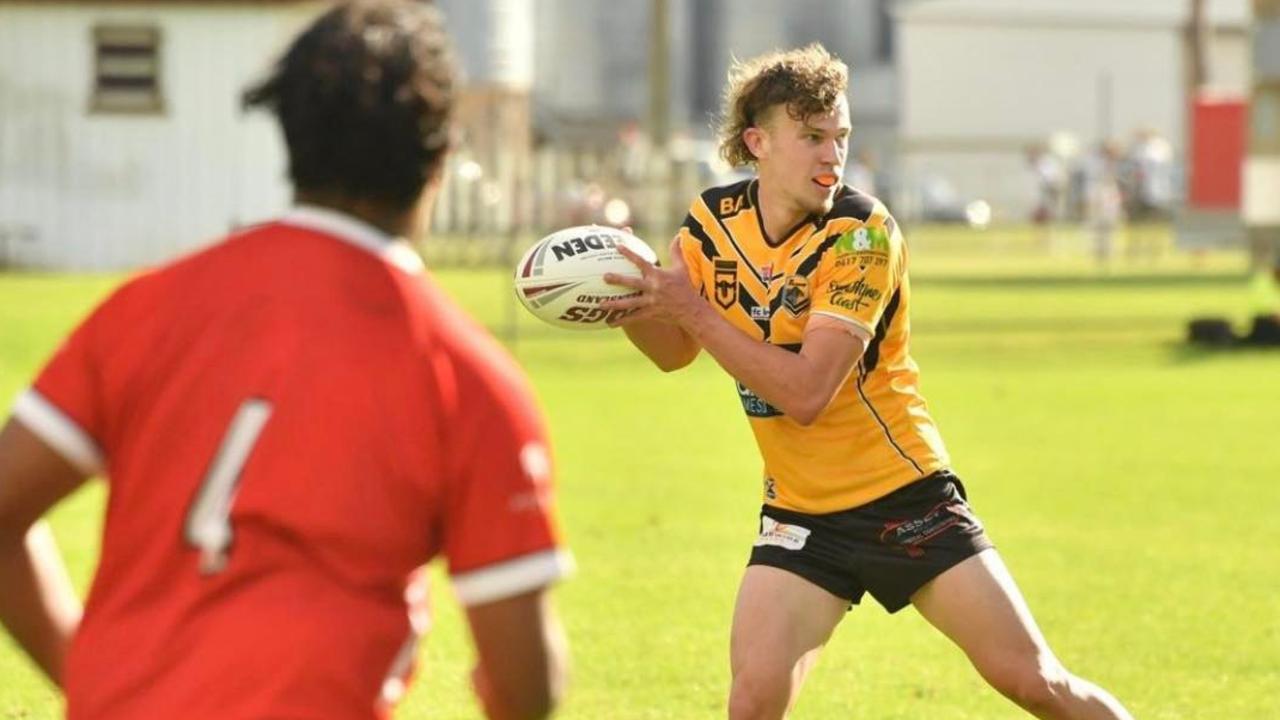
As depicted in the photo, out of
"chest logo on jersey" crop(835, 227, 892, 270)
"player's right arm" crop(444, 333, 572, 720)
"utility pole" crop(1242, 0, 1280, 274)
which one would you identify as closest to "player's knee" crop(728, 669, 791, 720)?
"chest logo on jersey" crop(835, 227, 892, 270)

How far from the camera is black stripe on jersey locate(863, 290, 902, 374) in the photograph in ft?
19.5

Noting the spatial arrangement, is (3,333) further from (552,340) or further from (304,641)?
(304,641)

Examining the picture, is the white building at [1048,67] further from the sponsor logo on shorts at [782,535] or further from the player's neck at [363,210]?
the player's neck at [363,210]

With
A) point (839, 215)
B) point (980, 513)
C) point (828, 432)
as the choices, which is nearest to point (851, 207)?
point (839, 215)

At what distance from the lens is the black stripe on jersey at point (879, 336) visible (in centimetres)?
596

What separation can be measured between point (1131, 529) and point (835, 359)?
7.06 m

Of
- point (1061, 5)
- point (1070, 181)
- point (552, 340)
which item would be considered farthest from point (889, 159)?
point (552, 340)

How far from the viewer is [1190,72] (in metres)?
59.3

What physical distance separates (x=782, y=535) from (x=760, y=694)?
0.42m

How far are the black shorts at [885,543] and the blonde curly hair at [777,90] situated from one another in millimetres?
955

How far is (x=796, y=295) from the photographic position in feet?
19.4

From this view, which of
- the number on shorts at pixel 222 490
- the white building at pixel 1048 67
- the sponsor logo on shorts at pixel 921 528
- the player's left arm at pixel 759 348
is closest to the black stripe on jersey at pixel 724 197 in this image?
the player's left arm at pixel 759 348

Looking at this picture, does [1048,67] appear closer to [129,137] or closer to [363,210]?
[129,137]

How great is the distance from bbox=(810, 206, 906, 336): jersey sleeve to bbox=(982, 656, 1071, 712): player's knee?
0.85m
